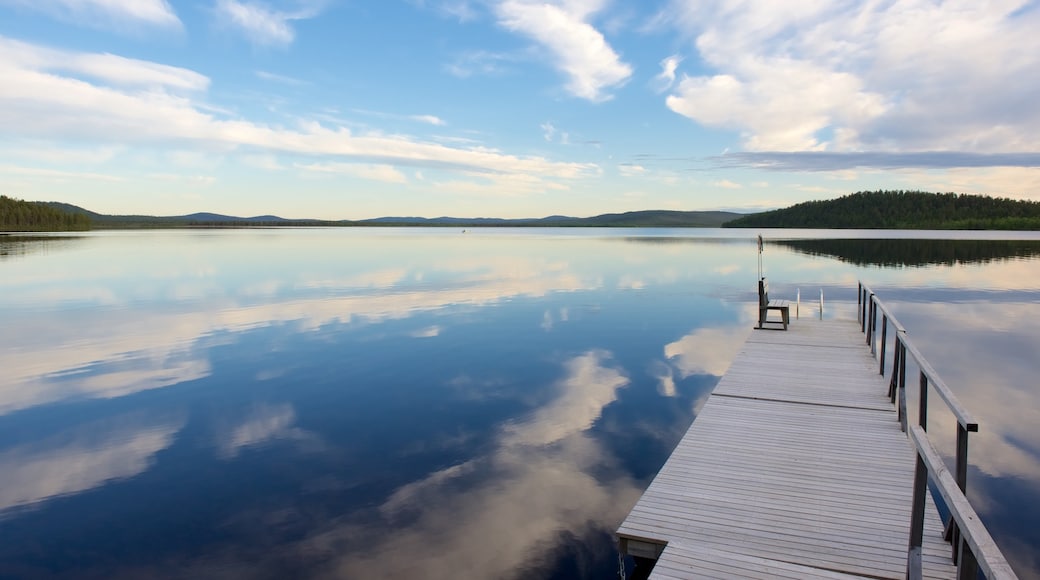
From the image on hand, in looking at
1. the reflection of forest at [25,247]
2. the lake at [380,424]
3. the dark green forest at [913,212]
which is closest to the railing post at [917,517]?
the lake at [380,424]

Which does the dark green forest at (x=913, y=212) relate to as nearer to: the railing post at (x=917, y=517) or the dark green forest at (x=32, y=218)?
the railing post at (x=917, y=517)

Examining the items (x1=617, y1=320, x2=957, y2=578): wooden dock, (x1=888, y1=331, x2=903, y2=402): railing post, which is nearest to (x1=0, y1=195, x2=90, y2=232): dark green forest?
(x1=617, y1=320, x2=957, y2=578): wooden dock

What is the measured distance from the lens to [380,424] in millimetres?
9805

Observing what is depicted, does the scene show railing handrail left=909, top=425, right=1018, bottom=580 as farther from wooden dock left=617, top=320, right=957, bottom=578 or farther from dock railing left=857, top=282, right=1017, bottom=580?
wooden dock left=617, top=320, right=957, bottom=578

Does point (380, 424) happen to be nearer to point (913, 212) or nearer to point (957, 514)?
point (957, 514)

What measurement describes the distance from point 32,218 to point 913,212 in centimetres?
18401

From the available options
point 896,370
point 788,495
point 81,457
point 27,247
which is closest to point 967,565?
point 788,495

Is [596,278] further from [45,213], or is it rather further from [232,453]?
[45,213]

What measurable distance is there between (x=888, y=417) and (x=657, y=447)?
3.31m

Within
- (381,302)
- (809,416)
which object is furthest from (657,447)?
(381,302)

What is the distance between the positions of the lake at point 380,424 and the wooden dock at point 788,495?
92 cm

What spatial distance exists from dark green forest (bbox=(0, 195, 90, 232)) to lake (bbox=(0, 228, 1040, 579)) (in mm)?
121383

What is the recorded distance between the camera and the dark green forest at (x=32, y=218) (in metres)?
116

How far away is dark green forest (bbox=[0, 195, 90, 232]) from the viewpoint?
115938 millimetres
